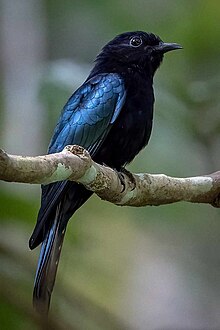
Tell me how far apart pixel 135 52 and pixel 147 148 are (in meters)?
0.54

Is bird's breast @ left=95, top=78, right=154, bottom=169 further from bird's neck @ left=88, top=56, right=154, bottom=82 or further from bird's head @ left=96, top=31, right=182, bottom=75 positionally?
bird's head @ left=96, top=31, right=182, bottom=75

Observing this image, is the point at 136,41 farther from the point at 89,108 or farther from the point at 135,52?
the point at 89,108

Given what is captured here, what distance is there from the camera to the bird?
9.27 feet

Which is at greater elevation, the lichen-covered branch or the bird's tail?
the lichen-covered branch

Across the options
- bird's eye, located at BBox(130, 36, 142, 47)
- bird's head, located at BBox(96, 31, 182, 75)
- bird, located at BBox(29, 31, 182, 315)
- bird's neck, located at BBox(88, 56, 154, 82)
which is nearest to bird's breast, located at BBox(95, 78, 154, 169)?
bird, located at BBox(29, 31, 182, 315)

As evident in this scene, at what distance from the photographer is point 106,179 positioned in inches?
92.4

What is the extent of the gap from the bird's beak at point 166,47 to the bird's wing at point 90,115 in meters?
0.30

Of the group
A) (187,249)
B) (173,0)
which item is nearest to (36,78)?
(173,0)

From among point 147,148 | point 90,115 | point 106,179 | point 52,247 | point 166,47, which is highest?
point 166,47

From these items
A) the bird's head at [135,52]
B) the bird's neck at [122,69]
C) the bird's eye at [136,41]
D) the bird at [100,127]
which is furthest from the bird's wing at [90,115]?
the bird's eye at [136,41]

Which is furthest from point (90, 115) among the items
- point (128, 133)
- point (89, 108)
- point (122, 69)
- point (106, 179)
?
point (106, 179)

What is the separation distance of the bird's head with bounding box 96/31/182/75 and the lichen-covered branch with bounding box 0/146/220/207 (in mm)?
823

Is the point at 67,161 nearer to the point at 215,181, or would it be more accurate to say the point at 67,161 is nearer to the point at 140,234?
the point at 215,181

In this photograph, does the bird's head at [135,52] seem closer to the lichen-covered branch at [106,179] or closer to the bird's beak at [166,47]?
the bird's beak at [166,47]
